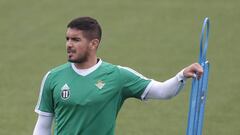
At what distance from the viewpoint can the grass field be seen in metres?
10.9

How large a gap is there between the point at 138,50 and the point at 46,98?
829 cm

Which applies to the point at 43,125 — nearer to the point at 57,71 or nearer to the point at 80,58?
the point at 57,71

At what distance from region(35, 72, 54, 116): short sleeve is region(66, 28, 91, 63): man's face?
10.9 inches

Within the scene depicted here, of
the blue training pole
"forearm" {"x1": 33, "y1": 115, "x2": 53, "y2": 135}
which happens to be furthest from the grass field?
"forearm" {"x1": 33, "y1": 115, "x2": 53, "y2": 135}

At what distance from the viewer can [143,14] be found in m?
16.1

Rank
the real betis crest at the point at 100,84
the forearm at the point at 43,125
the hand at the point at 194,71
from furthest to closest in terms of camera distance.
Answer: the forearm at the point at 43,125 < the real betis crest at the point at 100,84 < the hand at the point at 194,71

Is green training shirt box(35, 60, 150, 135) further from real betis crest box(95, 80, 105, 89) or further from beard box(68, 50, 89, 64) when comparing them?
beard box(68, 50, 89, 64)

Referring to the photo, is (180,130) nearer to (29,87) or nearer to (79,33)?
(29,87)

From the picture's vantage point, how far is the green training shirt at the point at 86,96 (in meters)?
5.87

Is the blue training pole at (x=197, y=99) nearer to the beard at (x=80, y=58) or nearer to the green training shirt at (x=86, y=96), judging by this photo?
the green training shirt at (x=86, y=96)

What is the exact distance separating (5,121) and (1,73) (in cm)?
220

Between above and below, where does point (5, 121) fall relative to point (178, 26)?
below

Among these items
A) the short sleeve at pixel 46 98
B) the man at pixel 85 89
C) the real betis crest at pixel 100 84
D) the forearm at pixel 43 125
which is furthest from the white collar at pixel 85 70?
the forearm at pixel 43 125

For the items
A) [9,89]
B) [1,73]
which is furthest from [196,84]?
[1,73]
